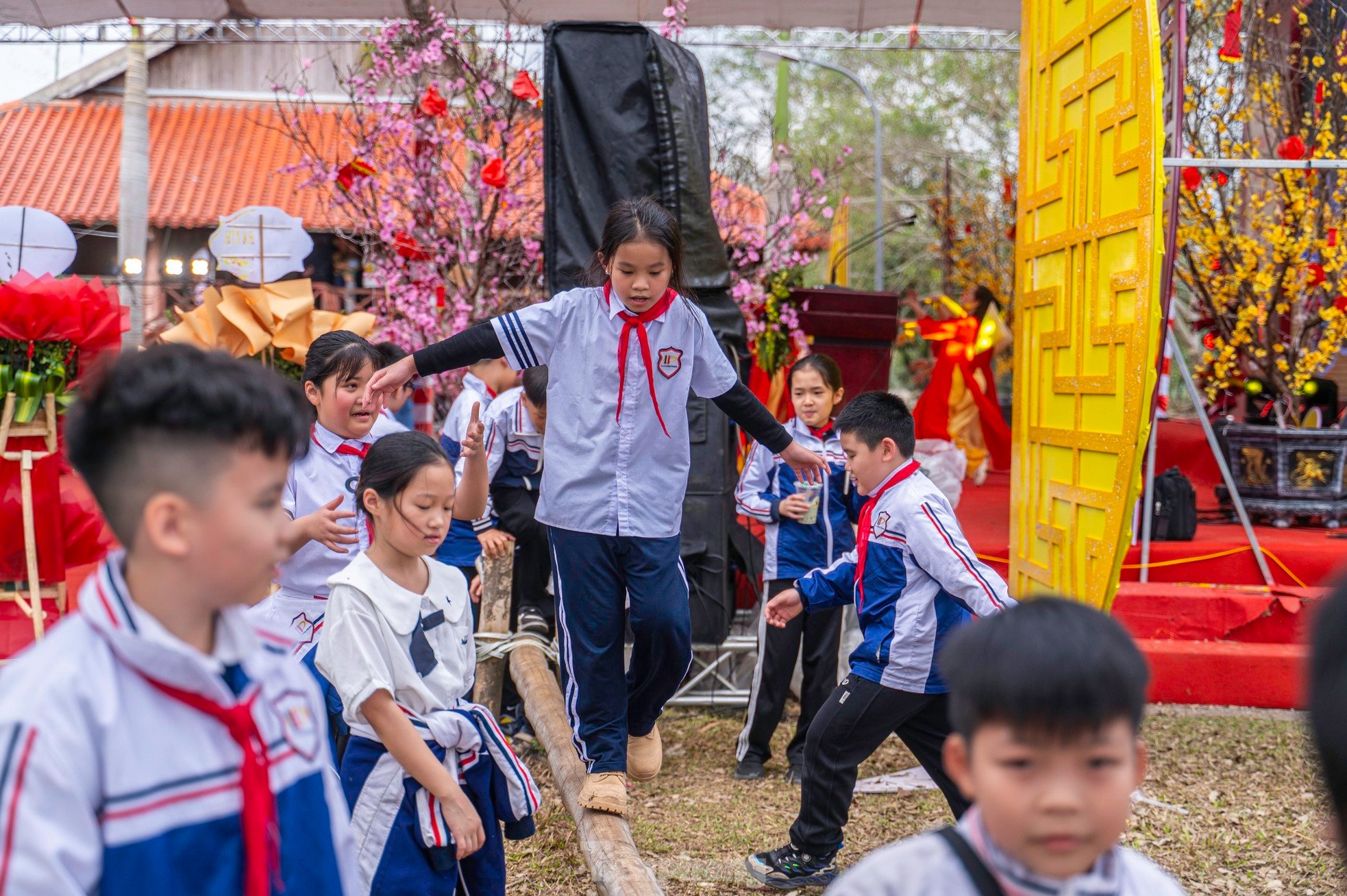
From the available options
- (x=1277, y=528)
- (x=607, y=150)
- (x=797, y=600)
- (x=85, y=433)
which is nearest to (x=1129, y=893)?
(x=85, y=433)

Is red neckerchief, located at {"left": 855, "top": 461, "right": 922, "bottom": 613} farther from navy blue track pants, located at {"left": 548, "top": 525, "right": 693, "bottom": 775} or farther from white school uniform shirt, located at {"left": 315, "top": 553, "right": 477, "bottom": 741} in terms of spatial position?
white school uniform shirt, located at {"left": 315, "top": 553, "right": 477, "bottom": 741}

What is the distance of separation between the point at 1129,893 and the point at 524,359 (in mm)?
2500

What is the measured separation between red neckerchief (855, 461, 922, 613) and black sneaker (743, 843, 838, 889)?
0.84 meters

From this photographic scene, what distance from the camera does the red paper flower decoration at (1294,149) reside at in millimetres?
6910

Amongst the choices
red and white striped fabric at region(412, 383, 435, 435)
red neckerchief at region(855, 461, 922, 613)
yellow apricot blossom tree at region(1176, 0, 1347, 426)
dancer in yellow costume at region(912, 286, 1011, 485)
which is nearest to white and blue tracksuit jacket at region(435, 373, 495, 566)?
red neckerchief at region(855, 461, 922, 613)

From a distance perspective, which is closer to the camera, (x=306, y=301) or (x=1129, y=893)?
(x=1129, y=893)

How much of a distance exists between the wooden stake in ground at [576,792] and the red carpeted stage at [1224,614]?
2.80 m

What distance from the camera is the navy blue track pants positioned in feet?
12.1

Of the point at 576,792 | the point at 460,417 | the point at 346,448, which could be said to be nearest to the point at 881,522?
the point at 576,792

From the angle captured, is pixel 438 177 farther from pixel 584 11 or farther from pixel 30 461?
pixel 30 461

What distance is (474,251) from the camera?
756cm

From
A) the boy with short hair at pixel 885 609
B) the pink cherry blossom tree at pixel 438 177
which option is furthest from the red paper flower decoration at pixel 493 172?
the boy with short hair at pixel 885 609

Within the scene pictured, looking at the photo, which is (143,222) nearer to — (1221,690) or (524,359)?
(524,359)

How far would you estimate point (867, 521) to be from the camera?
3645 mm
